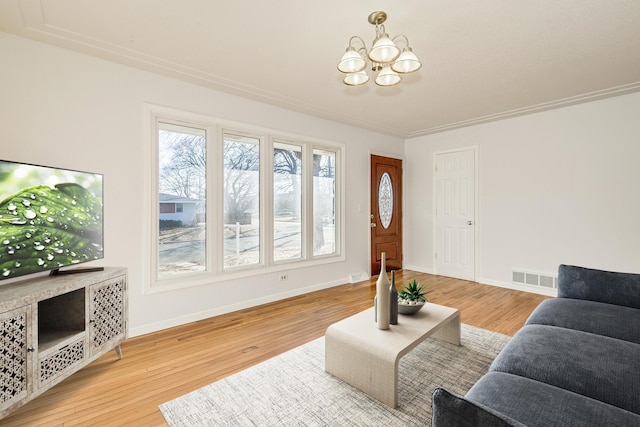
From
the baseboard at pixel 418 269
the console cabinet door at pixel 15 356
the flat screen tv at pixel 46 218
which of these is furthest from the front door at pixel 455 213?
the console cabinet door at pixel 15 356

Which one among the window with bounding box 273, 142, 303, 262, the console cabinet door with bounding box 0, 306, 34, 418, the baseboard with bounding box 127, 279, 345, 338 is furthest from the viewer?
the window with bounding box 273, 142, 303, 262

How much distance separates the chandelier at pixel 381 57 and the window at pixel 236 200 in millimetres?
1744

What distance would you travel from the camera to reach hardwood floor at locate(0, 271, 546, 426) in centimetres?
181

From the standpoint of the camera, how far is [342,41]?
246 cm

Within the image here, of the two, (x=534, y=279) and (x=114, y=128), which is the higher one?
(x=114, y=128)

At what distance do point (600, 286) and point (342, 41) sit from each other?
2.83 meters

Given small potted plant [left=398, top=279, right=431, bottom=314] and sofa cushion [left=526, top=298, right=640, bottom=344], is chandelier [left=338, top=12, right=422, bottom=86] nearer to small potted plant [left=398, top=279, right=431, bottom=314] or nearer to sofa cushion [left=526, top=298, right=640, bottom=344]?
small potted plant [left=398, top=279, right=431, bottom=314]

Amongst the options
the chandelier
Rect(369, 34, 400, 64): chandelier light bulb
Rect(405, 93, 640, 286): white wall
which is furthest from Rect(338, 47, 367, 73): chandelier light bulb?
Rect(405, 93, 640, 286): white wall

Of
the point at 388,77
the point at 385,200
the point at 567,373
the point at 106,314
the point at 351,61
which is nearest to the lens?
the point at 567,373

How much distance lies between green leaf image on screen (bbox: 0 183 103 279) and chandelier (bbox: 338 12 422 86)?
223cm

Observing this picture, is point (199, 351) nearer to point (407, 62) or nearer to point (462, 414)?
point (462, 414)

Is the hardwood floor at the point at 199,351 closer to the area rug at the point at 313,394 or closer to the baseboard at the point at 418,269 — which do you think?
the area rug at the point at 313,394

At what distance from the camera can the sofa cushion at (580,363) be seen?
1.25 m

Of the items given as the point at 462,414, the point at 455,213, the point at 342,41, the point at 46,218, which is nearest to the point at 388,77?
the point at 342,41
